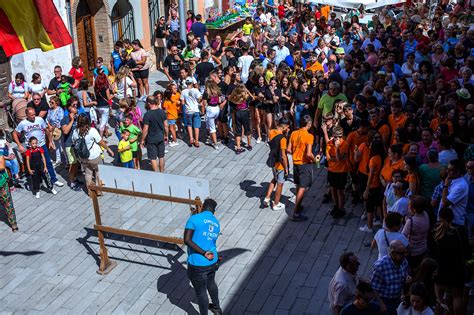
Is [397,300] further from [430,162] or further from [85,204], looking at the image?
[85,204]

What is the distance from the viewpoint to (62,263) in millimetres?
11070

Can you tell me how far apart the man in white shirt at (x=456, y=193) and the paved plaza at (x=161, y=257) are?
1700 mm

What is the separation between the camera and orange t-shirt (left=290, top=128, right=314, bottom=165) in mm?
11555

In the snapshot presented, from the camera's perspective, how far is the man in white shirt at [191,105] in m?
14.9

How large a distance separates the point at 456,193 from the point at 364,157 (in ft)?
7.26

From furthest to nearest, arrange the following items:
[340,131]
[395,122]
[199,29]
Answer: [199,29]
[395,122]
[340,131]

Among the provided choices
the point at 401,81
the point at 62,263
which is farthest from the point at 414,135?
the point at 62,263

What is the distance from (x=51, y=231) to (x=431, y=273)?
271 inches

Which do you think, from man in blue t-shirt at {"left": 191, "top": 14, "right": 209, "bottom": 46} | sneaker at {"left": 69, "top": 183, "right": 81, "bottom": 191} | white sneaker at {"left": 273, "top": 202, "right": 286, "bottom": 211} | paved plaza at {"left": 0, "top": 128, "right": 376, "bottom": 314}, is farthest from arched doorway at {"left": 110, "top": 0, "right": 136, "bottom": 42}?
white sneaker at {"left": 273, "top": 202, "right": 286, "bottom": 211}

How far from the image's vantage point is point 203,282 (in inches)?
351

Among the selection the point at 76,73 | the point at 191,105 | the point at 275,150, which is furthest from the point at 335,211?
the point at 76,73

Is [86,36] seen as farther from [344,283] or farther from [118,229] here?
[344,283]

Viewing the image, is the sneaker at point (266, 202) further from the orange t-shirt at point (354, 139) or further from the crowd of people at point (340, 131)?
the orange t-shirt at point (354, 139)

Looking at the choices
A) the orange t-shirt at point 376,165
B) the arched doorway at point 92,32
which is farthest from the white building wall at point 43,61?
the orange t-shirt at point 376,165
